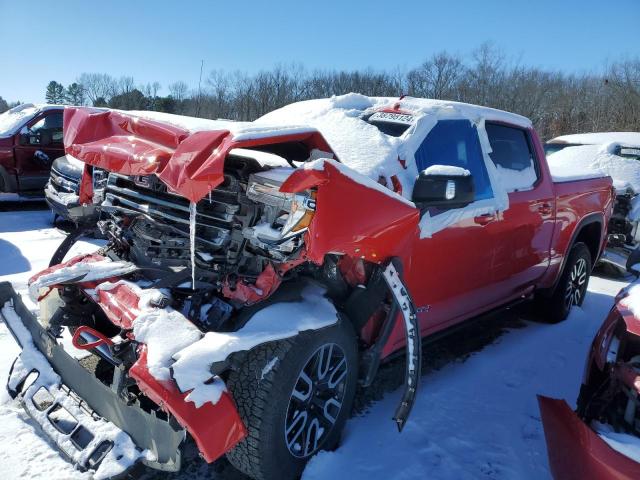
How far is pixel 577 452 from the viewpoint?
2066 mm

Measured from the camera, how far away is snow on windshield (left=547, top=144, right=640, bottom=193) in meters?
8.27

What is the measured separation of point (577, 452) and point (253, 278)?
163cm

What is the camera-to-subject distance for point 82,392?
8.13 ft

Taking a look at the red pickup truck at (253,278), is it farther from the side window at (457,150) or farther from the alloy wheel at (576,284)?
the alloy wheel at (576,284)

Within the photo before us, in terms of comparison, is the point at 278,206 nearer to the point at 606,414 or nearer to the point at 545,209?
the point at 606,414

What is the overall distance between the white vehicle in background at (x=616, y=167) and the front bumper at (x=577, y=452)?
18.3 ft

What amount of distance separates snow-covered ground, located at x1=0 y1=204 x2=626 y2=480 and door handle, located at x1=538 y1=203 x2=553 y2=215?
1203mm

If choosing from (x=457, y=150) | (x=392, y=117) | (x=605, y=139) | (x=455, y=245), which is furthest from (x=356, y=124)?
(x=605, y=139)

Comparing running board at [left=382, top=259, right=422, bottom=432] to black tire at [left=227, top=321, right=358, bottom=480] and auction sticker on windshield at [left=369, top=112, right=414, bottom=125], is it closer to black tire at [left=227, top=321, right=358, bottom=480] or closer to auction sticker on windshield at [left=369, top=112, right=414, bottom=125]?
black tire at [left=227, top=321, right=358, bottom=480]

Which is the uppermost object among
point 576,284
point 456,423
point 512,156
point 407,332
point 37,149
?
point 512,156

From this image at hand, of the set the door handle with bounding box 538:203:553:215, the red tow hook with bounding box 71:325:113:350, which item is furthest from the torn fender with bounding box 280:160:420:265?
the door handle with bounding box 538:203:553:215

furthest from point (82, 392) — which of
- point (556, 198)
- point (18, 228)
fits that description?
point (18, 228)

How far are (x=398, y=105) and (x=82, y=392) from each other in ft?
8.66

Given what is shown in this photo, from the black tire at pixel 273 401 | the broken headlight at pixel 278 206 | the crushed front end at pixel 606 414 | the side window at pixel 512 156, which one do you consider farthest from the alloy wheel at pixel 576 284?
the broken headlight at pixel 278 206
